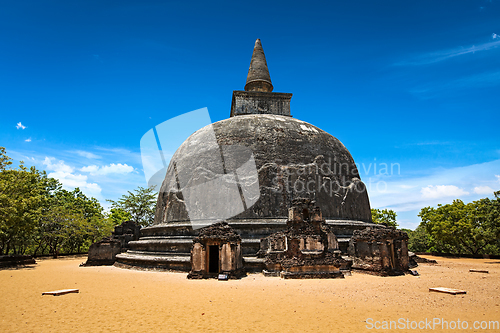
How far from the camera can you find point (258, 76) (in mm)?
20344

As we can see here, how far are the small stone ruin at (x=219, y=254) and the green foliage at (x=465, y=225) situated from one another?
1650 centimetres

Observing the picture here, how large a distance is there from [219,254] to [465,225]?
71.1 feet

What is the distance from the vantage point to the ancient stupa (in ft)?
40.2

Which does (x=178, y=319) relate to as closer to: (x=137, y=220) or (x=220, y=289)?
(x=220, y=289)

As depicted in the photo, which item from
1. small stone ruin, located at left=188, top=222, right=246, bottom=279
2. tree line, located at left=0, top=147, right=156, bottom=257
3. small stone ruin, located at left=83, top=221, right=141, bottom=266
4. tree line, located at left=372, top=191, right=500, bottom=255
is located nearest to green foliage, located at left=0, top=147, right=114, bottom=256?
tree line, located at left=0, top=147, right=156, bottom=257

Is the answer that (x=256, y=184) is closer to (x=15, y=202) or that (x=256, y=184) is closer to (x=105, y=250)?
(x=105, y=250)

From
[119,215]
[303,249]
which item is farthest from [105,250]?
[119,215]

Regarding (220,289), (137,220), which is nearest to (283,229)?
(220,289)

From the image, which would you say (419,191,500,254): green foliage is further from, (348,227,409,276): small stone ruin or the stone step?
the stone step

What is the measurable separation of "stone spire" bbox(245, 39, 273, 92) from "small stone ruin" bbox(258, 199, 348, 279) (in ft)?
37.7

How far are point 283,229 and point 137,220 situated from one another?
21.9m

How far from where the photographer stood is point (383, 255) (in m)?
10.3

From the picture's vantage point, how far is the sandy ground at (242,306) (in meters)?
4.64

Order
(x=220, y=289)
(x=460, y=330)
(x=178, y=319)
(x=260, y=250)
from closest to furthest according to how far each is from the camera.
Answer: (x=460, y=330), (x=178, y=319), (x=220, y=289), (x=260, y=250)
